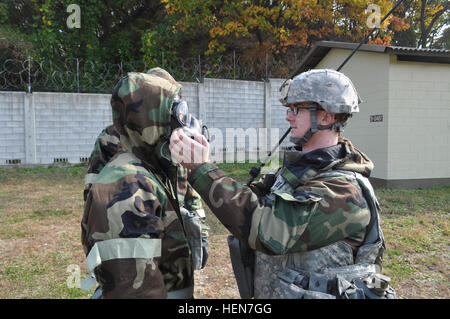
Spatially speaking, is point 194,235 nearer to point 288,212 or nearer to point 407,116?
point 288,212

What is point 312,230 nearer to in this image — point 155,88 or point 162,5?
point 155,88

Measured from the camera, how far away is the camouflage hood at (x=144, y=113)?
145 centimetres

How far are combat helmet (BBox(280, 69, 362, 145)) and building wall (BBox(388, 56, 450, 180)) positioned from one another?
7.02 meters

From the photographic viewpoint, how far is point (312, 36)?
15.7 metres

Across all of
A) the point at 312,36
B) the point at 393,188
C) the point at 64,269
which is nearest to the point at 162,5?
the point at 312,36

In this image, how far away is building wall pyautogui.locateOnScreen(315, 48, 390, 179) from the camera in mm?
8031

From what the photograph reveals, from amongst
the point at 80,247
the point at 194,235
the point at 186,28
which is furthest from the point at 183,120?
the point at 186,28

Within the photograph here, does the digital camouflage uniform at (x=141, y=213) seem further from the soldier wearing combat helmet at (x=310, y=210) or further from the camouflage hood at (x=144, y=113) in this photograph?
the soldier wearing combat helmet at (x=310, y=210)

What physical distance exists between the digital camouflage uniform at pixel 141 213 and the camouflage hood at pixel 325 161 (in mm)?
565

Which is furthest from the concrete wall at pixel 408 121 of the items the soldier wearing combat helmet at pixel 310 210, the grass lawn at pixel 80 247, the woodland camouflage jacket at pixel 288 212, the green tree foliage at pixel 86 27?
the green tree foliage at pixel 86 27

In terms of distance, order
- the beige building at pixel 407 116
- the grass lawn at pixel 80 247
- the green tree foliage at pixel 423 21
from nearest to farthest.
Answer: the grass lawn at pixel 80 247
the beige building at pixel 407 116
the green tree foliage at pixel 423 21

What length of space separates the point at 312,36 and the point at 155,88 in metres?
15.8

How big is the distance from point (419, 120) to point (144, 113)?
8.43m
